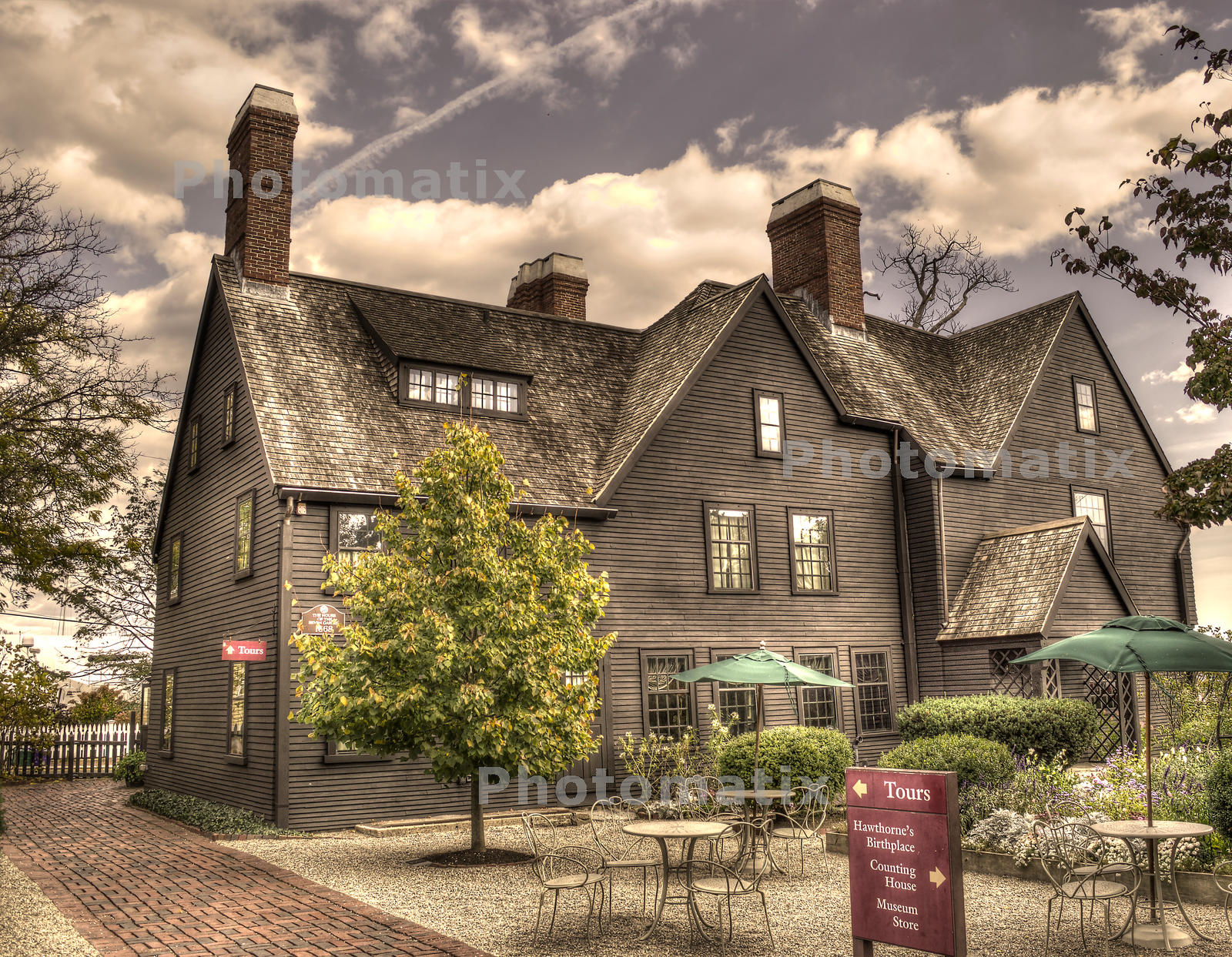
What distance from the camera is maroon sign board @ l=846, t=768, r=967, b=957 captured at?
20.9 ft

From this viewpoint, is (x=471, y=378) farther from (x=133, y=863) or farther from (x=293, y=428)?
(x=133, y=863)

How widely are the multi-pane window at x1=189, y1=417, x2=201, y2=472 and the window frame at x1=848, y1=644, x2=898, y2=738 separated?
14190 mm

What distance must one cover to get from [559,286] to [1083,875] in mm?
18919

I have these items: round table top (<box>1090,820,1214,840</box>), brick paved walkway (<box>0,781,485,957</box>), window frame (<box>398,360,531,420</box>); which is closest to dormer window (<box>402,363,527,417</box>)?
window frame (<box>398,360,531,420</box>)

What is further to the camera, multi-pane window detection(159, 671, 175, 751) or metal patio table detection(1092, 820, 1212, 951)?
multi-pane window detection(159, 671, 175, 751)

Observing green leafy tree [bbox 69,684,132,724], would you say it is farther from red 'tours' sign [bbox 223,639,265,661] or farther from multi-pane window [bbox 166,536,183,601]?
red 'tours' sign [bbox 223,639,265,661]

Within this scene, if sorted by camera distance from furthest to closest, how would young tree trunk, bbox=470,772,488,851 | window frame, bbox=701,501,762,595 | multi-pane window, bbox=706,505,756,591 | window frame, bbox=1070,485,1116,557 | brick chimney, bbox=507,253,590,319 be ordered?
1. brick chimney, bbox=507,253,590,319
2. window frame, bbox=1070,485,1116,557
3. multi-pane window, bbox=706,505,756,591
4. window frame, bbox=701,501,762,595
5. young tree trunk, bbox=470,772,488,851

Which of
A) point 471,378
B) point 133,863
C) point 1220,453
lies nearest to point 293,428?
point 471,378

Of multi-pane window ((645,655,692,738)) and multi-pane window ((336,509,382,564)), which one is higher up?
multi-pane window ((336,509,382,564))

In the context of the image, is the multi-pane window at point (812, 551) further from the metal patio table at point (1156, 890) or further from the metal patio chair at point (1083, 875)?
the metal patio table at point (1156, 890)

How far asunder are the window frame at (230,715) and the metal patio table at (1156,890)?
12.9 m

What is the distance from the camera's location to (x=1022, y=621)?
64.0 feet

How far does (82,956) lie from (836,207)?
2195cm

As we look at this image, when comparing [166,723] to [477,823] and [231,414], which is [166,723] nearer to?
[231,414]
